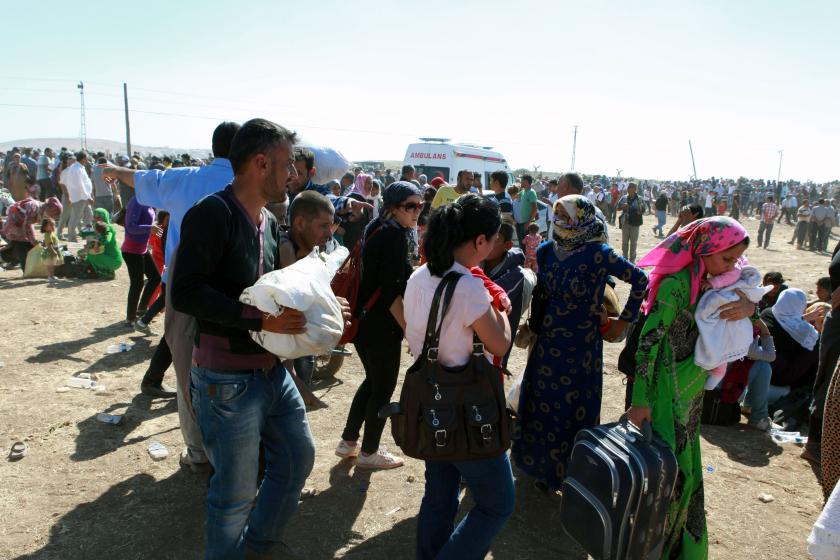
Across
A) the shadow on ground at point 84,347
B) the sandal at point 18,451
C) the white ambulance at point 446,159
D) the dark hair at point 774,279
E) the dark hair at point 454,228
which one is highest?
Result: the white ambulance at point 446,159

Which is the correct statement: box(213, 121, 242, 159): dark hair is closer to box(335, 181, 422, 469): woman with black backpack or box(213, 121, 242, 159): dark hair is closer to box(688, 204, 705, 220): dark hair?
box(335, 181, 422, 469): woman with black backpack

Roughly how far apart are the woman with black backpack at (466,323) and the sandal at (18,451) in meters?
3.17

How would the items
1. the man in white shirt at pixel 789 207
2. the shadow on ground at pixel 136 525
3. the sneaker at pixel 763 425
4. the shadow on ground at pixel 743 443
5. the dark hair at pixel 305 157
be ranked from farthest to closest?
the man in white shirt at pixel 789 207 → the sneaker at pixel 763 425 → the shadow on ground at pixel 743 443 → the dark hair at pixel 305 157 → the shadow on ground at pixel 136 525

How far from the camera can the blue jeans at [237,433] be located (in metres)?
2.30

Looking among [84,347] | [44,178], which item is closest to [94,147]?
[44,178]

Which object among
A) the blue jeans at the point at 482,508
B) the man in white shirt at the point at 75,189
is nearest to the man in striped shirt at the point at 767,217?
the man in white shirt at the point at 75,189

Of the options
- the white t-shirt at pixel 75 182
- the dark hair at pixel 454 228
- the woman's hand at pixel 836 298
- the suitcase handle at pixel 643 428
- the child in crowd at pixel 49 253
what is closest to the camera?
the dark hair at pixel 454 228

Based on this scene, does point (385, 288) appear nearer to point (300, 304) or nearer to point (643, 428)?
point (300, 304)

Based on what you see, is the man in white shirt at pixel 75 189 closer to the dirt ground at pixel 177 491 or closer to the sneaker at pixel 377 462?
the dirt ground at pixel 177 491

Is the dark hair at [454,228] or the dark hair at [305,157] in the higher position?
the dark hair at [305,157]

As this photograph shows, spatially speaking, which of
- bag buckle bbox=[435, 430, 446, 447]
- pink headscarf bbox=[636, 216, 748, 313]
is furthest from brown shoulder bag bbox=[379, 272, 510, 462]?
pink headscarf bbox=[636, 216, 748, 313]

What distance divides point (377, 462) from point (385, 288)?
1326mm

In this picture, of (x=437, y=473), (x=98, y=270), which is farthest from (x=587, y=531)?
(x=98, y=270)

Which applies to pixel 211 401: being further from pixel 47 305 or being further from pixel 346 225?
pixel 47 305
